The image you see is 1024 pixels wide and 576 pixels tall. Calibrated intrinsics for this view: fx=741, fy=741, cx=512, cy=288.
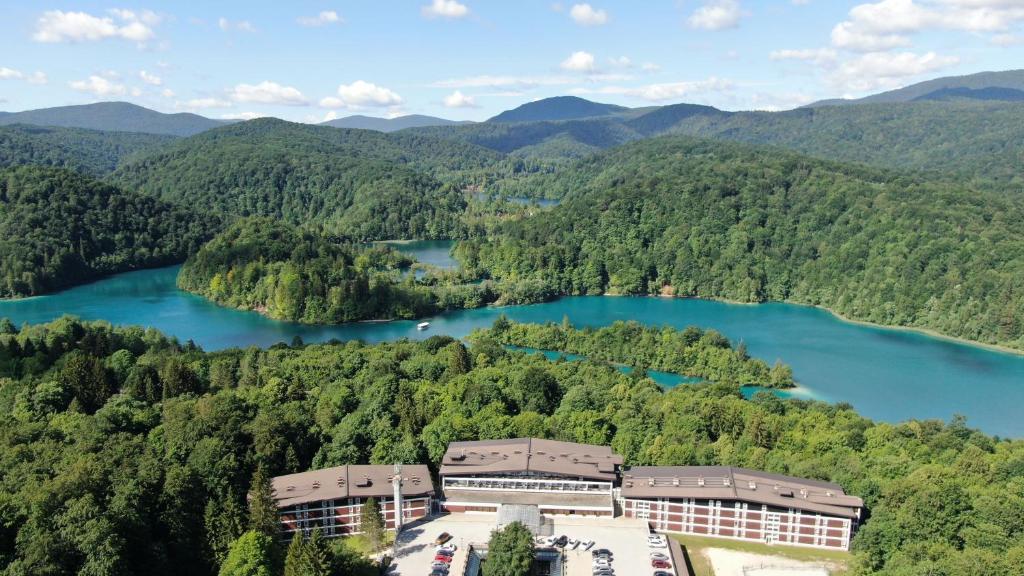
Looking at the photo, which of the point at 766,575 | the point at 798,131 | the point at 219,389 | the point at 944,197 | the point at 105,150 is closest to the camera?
the point at 766,575

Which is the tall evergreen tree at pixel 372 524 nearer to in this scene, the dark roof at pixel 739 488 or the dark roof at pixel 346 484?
the dark roof at pixel 346 484

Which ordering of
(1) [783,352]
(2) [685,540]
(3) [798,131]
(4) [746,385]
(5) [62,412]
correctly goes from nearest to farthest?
(2) [685,540]
(5) [62,412]
(4) [746,385]
(1) [783,352]
(3) [798,131]

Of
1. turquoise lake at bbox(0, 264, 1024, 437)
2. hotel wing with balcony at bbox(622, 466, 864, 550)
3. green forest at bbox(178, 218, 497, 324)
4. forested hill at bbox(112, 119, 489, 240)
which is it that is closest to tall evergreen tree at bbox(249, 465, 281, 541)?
hotel wing with balcony at bbox(622, 466, 864, 550)

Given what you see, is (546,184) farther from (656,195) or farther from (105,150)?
(105,150)

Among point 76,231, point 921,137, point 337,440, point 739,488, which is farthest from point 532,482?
point 921,137

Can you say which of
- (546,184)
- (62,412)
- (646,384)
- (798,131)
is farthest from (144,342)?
(798,131)

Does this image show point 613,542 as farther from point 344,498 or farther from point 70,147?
point 70,147
